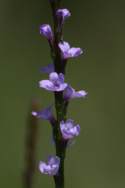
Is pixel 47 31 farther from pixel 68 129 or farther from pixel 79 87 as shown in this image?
pixel 79 87

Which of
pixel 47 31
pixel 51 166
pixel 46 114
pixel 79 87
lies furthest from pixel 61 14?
pixel 79 87

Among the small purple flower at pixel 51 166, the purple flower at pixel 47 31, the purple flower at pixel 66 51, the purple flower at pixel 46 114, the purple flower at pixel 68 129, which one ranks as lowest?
the small purple flower at pixel 51 166

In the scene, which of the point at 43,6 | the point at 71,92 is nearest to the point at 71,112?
the point at 43,6

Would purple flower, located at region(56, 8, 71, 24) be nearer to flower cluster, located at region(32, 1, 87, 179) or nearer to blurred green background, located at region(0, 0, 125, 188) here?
flower cluster, located at region(32, 1, 87, 179)

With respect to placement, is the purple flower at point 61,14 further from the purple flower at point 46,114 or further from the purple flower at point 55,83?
the purple flower at point 46,114
